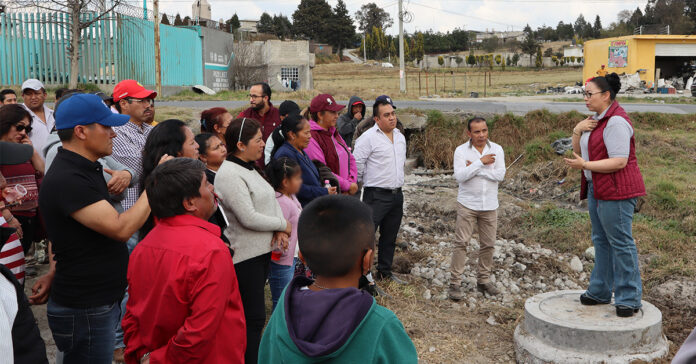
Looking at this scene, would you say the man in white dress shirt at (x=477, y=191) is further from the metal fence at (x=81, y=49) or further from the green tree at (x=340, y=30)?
the green tree at (x=340, y=30)

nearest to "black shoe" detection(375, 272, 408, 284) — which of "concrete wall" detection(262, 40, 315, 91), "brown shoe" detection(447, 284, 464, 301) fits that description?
"brown shoe" detection(447, 284, 464, 301)

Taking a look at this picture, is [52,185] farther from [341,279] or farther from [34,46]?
[34,46]

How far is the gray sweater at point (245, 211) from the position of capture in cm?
366

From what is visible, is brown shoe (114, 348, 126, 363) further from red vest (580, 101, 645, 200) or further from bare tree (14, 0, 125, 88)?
bare tree (14, 0, 125, 88)

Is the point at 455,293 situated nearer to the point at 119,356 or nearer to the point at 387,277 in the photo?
the point at 387,277

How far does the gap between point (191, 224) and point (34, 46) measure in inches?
834

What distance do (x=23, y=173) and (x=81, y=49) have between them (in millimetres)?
18922

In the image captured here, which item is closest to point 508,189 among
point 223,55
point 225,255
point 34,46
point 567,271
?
point 567,271

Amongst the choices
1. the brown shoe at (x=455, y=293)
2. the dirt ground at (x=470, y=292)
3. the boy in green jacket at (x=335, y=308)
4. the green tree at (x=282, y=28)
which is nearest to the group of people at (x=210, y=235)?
the boy in green jacket at (x=335, y=308)

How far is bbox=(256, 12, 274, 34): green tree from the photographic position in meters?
83.6

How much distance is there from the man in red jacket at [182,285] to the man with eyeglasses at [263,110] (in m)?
3.83

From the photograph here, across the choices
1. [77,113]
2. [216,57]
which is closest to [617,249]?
[77,113]

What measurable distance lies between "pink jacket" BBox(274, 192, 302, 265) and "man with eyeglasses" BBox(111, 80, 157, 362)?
3.33 ft

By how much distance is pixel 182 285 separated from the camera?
2.45 m
